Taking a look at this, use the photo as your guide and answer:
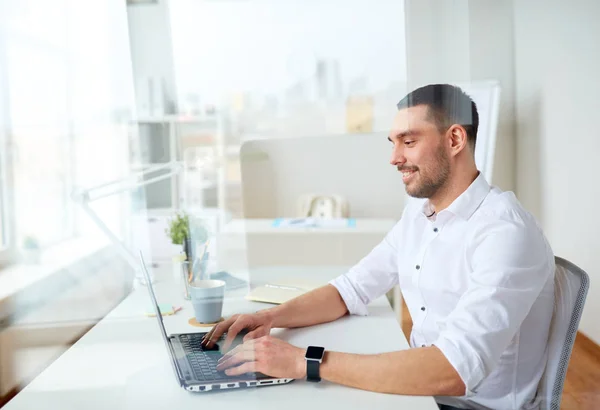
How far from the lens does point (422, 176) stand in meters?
0.98

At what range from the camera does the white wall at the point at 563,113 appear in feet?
3.27

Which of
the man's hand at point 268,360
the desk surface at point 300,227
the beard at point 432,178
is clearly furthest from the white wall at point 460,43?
the man's hand at point 268,360

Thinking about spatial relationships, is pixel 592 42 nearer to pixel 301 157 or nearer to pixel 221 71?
pixel 301 157

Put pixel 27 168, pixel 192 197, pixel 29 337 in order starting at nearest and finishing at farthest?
pixel 192 197
pixel 27 168
pixel 29 337

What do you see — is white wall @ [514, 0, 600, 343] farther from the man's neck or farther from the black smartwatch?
the black smartwatch

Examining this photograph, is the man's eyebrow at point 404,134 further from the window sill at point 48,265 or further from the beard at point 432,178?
A: the window sill at point 48,265

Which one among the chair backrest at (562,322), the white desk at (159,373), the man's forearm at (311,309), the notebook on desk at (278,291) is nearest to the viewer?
the white desk at (159,373)

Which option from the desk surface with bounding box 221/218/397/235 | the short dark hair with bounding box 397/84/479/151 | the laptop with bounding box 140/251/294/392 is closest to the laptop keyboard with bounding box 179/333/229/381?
the laptop with bounding box 140/251/294/392

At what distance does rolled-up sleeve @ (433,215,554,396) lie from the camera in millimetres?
795

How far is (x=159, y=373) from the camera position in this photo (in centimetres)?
86

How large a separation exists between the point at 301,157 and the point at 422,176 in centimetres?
24

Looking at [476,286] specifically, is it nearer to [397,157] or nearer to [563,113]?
[397,157]

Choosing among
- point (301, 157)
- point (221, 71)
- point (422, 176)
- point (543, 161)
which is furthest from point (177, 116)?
point (543, 161)

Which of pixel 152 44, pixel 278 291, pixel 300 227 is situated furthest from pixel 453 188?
pixel 152 44
